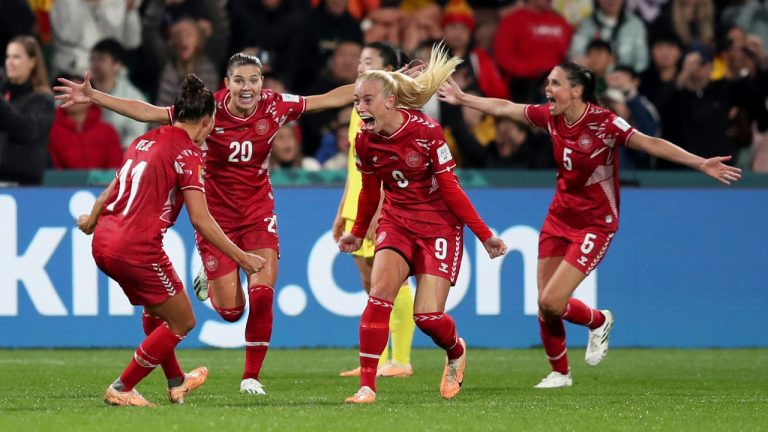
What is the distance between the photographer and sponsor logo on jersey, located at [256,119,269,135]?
9703 millimetres

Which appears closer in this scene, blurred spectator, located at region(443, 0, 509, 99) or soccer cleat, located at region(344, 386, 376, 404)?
soccer cleat, located at region(344, 386, 376, 404)

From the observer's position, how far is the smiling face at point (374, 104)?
891 cm

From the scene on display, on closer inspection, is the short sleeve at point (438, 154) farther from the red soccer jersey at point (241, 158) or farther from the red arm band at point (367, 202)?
the red soccer jersey at point (241, 158)

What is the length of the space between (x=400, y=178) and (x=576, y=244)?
1.74 metres

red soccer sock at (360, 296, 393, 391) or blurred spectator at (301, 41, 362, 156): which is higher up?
blurred spectator at (301, 41, 362, 156)

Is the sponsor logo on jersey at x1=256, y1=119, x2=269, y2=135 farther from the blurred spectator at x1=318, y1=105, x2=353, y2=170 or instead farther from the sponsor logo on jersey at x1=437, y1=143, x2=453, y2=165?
the blurred spectator at x1=318, y1=105, x2=353, y2=170

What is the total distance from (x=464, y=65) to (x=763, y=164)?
3.29 metres

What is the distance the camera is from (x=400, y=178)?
9.18 metres

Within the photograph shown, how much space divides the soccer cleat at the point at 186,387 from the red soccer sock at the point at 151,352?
0.41 metres

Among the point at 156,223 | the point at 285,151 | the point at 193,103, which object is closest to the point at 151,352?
the point at 156,223

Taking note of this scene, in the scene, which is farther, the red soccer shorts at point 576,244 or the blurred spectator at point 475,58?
the blurred spectator at point 475,58

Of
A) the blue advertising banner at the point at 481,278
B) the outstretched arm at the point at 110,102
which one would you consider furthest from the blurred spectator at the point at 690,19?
the outstretched arm at the point at 110,102

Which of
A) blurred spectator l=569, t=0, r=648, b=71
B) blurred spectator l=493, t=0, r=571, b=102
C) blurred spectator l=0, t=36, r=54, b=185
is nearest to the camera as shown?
blurred spectator l=0, t=36, r=54, b=185

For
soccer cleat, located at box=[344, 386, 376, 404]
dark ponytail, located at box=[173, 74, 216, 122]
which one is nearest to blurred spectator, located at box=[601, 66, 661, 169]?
soccer cleat, located at box=[344, 386, 376, 404]
